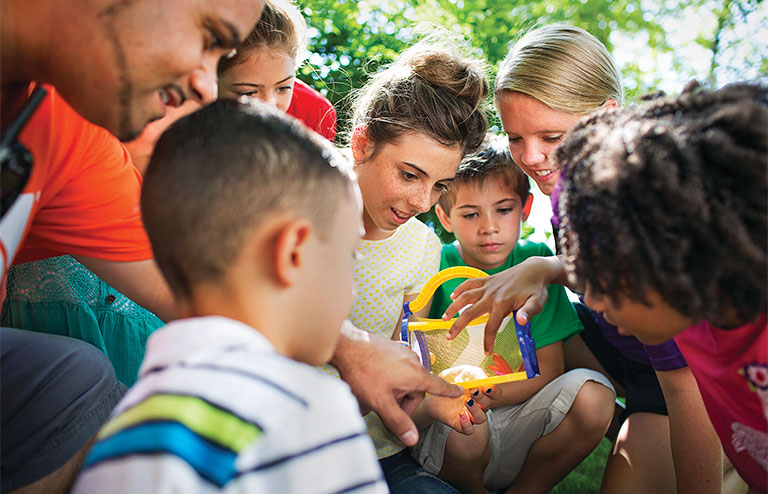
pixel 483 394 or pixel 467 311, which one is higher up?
pixel 467 311

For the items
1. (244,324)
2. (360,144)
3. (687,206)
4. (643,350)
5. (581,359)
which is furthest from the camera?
(581,359)

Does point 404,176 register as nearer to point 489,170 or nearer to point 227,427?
point 489,170

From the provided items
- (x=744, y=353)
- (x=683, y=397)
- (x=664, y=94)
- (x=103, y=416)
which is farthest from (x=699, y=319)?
(x=103, y=416)

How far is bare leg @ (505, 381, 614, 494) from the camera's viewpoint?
240 centimetres

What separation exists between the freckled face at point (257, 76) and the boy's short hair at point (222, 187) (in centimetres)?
136

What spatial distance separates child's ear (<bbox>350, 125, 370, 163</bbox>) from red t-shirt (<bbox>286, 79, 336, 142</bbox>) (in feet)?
1.26

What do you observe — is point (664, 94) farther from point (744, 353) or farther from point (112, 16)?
point (112, 16)

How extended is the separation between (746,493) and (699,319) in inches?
48.9

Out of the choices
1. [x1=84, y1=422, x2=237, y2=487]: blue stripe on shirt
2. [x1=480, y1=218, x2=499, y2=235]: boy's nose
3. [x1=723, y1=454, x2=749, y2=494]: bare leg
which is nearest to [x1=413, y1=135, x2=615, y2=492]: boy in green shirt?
[x1=480, y1=218, x2=499, y2=235]: boy's nose

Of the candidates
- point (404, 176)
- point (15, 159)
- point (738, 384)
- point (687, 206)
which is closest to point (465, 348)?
point (404, 176)

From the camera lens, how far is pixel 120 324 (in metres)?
2.21

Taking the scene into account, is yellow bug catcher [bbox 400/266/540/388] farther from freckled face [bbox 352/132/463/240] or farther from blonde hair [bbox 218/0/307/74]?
blonde hair [bbox 218/0/307/74]

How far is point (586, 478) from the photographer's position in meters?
3.00

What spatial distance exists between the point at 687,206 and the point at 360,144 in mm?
1723
